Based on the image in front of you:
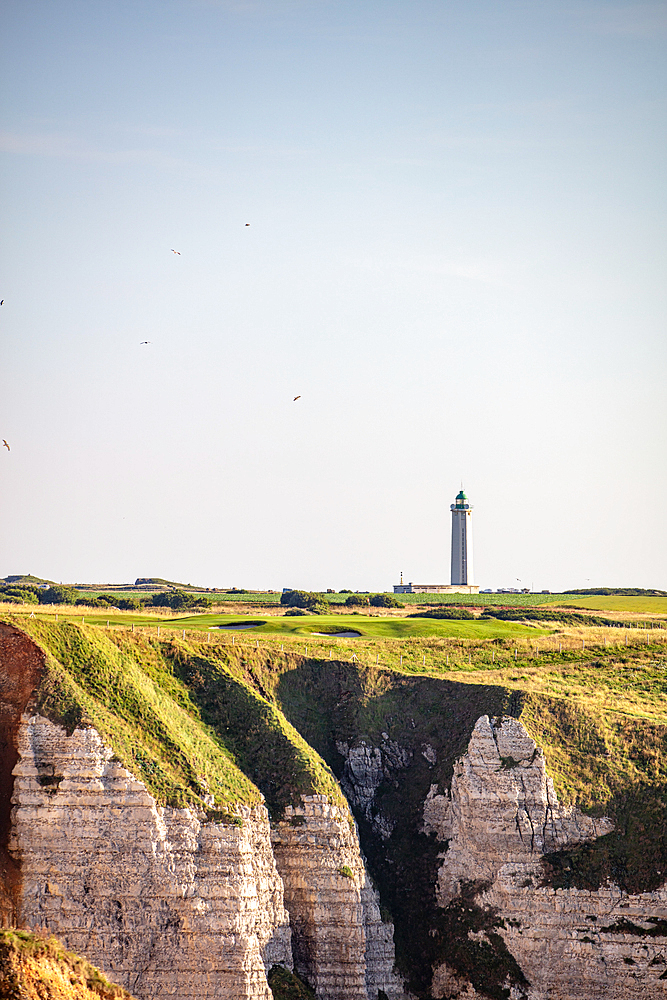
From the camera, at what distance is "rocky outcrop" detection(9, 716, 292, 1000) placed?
43.5 m

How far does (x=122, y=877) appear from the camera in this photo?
43812 mm

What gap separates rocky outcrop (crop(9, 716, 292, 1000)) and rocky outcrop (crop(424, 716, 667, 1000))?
36.7 feet

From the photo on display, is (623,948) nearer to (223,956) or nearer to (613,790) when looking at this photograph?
(613,790)

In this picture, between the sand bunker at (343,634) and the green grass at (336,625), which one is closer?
the green grass at (336,625)

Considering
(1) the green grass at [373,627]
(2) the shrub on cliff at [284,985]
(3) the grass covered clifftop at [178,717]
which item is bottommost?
(2) the shrub on cliff at [284,985]

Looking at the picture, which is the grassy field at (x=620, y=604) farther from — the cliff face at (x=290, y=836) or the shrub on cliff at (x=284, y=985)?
the shrub on cliff at (x=284, y=985)

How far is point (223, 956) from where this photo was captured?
145 feet

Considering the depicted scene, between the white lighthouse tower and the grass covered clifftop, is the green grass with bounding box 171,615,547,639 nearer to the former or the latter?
the grass covered clifftop

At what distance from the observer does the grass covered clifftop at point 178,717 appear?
150 ft

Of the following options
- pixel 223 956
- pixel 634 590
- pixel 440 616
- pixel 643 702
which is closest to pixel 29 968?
pixel 223 956

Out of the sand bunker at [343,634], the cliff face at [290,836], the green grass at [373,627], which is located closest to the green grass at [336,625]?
the green grass at [373,627]

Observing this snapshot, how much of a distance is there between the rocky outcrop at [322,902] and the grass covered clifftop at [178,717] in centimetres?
135

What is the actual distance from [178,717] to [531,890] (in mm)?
17064

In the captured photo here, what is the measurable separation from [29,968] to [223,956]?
11983 millimetres
